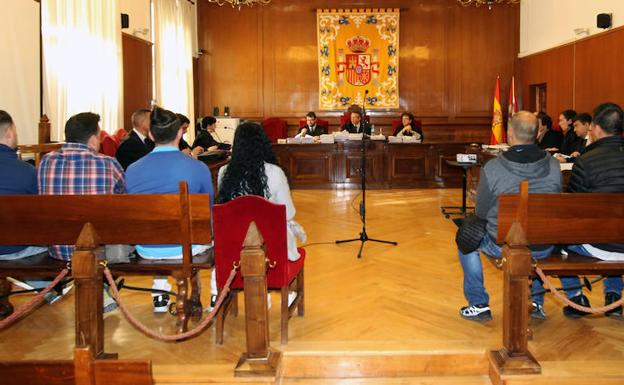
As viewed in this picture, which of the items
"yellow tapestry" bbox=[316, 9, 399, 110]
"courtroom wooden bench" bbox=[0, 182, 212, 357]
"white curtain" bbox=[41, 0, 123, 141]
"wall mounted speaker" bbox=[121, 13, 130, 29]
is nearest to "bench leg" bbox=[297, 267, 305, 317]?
"courtroom wooden bench" bbox=[0, 182, 212, 357]

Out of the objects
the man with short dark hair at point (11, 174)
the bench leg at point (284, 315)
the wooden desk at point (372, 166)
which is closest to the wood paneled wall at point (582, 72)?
the wooden desk at point (372, 166)

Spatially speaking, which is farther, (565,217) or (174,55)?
(174,55)

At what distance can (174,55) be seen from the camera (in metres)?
10.3

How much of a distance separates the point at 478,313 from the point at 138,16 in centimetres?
741

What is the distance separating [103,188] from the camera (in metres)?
3.28

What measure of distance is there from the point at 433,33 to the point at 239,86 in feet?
13.0

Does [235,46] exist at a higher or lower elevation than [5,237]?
higher

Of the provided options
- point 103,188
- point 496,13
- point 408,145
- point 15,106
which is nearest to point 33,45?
point 15,106

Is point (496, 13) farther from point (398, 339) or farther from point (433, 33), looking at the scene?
point (398, 339)

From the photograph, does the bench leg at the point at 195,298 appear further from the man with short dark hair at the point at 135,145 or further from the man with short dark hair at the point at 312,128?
the man with short dark hair at the point at 312,128

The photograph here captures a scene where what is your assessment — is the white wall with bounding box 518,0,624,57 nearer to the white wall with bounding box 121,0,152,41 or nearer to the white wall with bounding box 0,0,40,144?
the white wall with bounding box 121,0,152,41

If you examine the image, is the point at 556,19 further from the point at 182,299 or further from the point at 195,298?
the point at 182,299

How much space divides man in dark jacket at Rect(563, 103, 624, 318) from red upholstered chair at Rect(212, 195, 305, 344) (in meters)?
1.64

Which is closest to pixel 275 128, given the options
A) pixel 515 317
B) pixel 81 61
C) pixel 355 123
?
pixel 355 123
